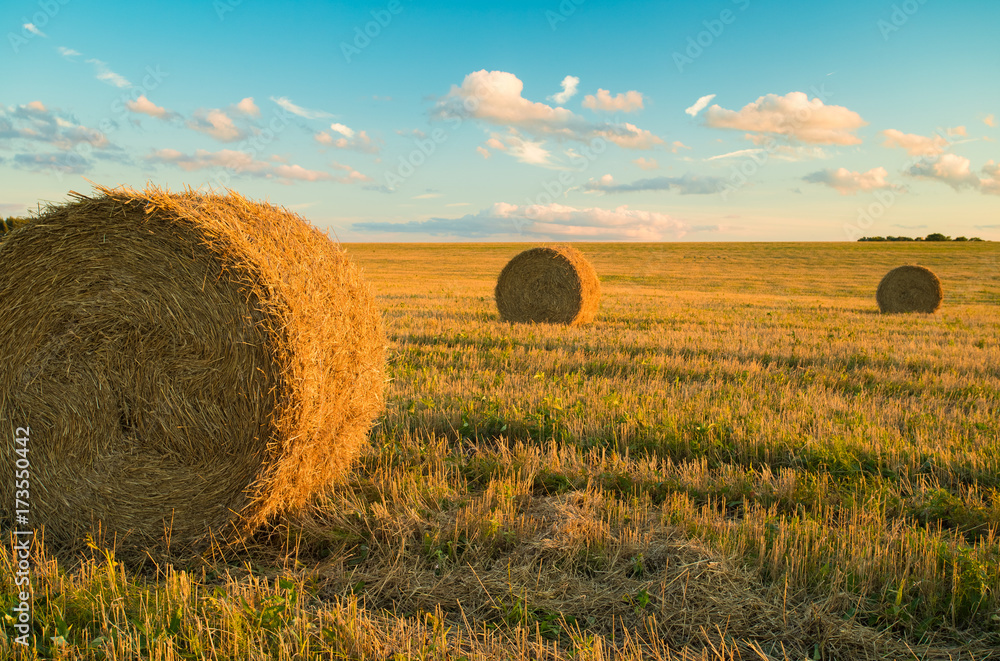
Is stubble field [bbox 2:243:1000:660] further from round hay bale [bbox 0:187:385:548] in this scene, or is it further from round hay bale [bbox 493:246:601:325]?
round hay bale [bbox 493:246:601:325]

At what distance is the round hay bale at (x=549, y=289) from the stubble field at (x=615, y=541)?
6.91 metres

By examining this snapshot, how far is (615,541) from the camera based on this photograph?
13.1 feet

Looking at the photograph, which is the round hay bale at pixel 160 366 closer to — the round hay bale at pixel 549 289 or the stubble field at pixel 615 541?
the stubble field at pixel 615 541

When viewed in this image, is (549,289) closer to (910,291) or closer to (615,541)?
(615,541)

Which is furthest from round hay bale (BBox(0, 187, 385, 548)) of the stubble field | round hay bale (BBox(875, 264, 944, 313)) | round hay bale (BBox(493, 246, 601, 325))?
round hay bale (BBox(875, 264, 944, 313))

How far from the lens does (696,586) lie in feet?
11.5

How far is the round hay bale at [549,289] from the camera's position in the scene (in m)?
15.7

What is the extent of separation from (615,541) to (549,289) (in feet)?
40.3

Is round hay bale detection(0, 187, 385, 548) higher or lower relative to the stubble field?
higher

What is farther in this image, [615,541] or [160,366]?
[160,366]

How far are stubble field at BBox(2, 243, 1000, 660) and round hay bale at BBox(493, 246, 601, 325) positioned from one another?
691 centimetres

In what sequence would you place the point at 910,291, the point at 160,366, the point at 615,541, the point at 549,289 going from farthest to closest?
the point at 910,291 → the point at 549,289 → the point at 160,366 → the point at 615,541

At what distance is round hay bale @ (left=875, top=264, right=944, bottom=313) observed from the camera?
21.9 m

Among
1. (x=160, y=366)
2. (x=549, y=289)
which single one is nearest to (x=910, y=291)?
(x=549, y=289)
